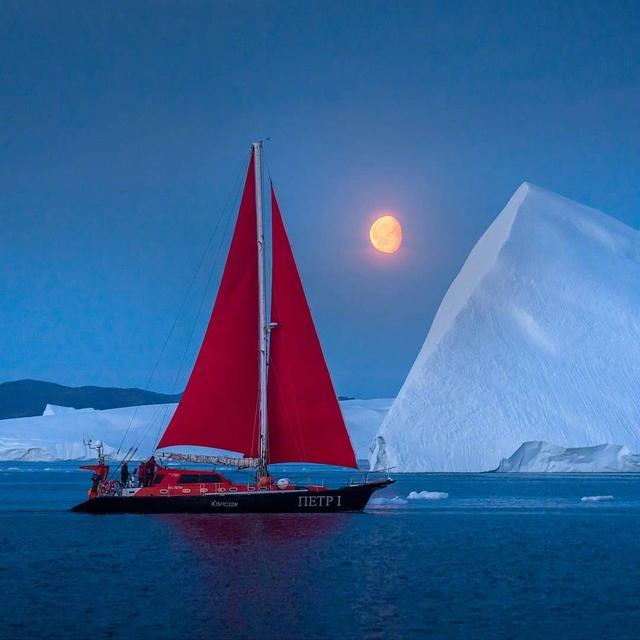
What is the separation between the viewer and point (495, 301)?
72.0m

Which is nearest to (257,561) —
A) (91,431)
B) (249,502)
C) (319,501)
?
(249,502)

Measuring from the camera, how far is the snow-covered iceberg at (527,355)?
206 feet

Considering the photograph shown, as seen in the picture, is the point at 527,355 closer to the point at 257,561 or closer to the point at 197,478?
the point at 197,478

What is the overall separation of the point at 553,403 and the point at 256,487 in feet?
117

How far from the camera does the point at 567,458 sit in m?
63.9

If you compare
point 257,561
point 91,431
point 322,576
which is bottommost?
point 322,576

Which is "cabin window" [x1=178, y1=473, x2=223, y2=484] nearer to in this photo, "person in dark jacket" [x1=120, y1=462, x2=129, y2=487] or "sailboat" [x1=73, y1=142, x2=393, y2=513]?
"sailboat" [x1=73, y1=142, x2=393, y2=513]

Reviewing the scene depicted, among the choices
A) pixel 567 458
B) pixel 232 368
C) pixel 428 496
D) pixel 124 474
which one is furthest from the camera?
pixel 567 458

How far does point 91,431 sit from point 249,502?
75.1 m

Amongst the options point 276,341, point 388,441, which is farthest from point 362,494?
point 388,441

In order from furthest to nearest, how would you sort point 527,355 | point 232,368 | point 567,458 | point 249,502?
1. point 527,355
2. point 567,458
3. point 232,368
4. point 249,502

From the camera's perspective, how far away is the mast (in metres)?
32.0

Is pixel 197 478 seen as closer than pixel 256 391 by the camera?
No

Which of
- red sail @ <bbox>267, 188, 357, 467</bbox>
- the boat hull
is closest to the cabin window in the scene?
the boat hull
